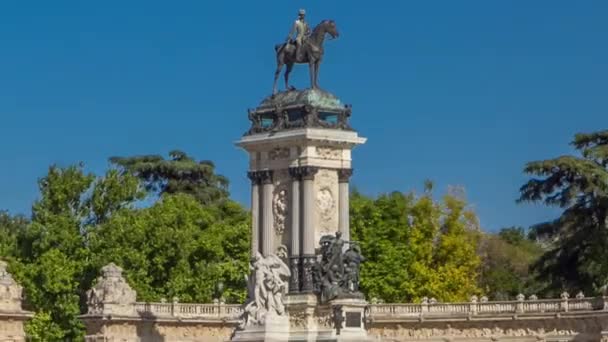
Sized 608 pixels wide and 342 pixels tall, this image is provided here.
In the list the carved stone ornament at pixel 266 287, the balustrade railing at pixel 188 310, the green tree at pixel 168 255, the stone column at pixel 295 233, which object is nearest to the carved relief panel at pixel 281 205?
the stone column at pixel 295 233

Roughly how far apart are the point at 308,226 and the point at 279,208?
4.64ft

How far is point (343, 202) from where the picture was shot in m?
46.0

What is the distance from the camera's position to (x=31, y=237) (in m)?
66.2

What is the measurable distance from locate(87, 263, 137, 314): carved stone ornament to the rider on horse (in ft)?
54.9

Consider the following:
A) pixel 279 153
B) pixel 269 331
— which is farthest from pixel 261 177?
pixel 269 331

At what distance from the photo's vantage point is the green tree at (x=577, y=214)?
6156 cm

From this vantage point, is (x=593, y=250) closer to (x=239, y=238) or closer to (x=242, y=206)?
(x=239, y=238)

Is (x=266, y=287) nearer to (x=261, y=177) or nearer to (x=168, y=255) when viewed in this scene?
(x=261, y=177)

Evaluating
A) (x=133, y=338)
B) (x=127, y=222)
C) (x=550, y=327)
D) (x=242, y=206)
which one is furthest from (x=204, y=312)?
(x=242, y=206)

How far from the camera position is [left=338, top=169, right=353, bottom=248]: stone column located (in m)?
45.8

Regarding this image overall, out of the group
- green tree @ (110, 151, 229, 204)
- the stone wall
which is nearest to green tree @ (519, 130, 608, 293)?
the stone wall

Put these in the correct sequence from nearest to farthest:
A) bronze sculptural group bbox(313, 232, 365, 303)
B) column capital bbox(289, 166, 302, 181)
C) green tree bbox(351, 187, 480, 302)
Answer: bronze sculptural group bbox(313, 232, 365, 303)
column capital bbox(289, 166, 302, 181)
green tree bbox(351, 187, 480, 302)

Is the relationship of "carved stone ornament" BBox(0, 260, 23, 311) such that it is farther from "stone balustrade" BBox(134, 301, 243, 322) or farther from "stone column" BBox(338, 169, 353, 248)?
"stone column" BBox(338, 169, 353, 248)

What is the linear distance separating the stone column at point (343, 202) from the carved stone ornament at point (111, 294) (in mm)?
16511
